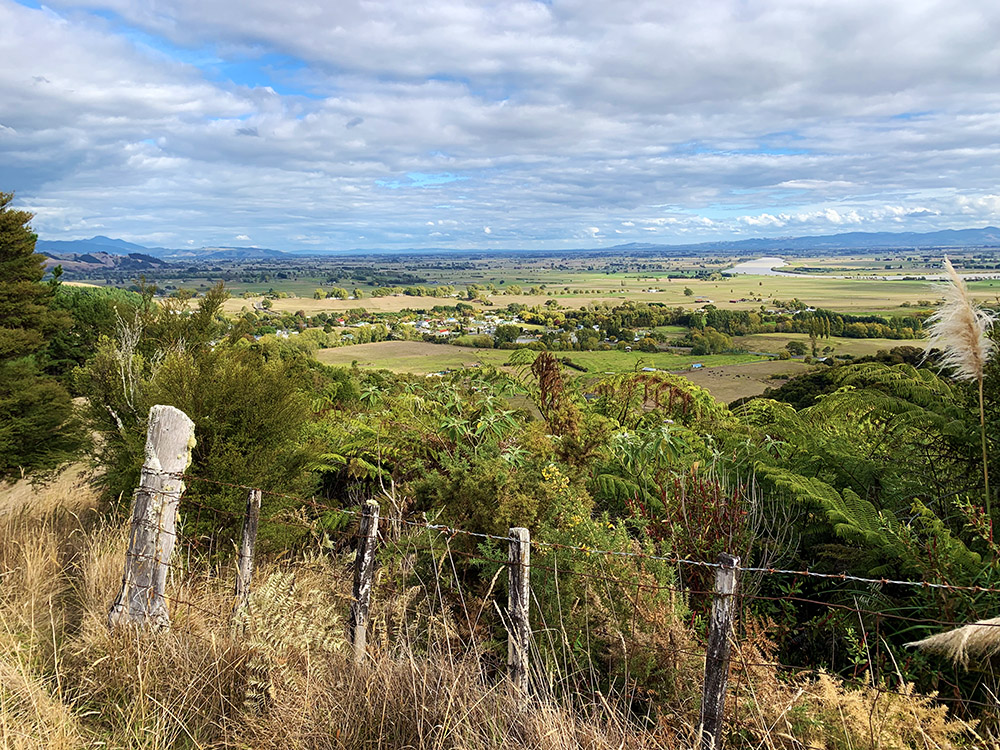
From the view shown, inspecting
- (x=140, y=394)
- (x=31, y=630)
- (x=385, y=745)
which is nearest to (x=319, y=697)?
(x=385, y=745)

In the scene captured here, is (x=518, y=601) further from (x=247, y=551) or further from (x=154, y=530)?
(x=154, y=530)

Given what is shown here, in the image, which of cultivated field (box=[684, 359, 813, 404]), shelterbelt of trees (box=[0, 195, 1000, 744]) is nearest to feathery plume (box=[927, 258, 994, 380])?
shelterbelt of trees (box=[0, 195, 1000, 744])

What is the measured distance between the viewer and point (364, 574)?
11.0 feet

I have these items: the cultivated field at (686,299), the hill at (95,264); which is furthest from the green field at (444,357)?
the hill at (95,264)

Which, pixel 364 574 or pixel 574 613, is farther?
pixel 574 613

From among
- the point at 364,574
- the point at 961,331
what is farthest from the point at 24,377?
the point at 961,331

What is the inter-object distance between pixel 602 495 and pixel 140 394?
15.7 ft

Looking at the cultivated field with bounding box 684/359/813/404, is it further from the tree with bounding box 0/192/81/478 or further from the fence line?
the tree with bounding box 0/192/81/478

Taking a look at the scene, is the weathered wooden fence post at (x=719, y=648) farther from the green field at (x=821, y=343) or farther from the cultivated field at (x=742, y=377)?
the green field at (x=821, y=343)

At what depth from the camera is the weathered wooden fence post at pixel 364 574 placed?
3332mm

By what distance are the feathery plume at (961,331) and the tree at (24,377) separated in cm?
A: 1117

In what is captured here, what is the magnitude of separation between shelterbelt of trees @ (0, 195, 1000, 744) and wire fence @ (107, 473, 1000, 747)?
0.11 ft

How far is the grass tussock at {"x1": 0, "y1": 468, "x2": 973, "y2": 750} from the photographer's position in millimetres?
2613

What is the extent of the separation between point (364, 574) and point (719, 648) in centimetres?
181
